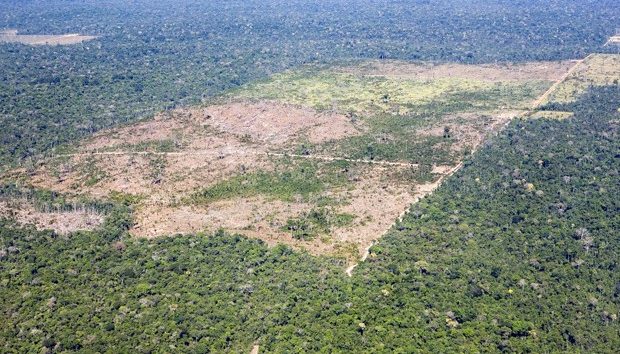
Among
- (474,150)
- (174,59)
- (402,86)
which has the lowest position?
(474,150)

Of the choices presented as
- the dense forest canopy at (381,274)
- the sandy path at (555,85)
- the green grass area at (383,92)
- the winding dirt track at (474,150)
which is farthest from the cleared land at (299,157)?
the dense forest canopy at (381,274)

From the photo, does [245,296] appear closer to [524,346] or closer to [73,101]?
[524,346]

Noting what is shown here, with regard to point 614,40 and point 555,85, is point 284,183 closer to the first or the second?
point 555,85

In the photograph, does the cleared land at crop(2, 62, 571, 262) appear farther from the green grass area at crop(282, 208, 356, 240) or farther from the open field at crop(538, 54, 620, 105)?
the open field at crop(538, 54, 620, 105)

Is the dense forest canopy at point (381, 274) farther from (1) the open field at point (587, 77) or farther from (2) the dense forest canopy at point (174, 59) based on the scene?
(1) the open field at point (587, 77)

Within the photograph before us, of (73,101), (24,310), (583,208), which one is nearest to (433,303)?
(583,208)

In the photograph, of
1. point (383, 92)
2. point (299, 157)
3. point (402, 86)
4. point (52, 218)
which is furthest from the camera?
point (402, 86)

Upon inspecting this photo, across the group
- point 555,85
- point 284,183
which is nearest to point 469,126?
point 555,85
